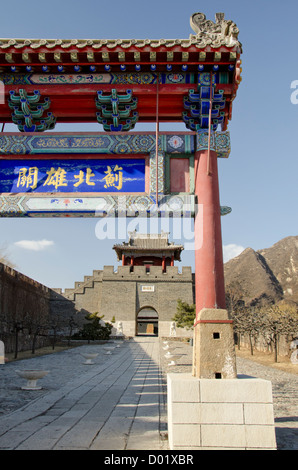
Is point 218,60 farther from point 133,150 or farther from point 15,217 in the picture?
point 15,217

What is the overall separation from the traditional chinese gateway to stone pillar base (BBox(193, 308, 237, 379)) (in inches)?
43.8

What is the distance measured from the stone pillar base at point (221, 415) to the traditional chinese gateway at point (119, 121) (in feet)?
5.44

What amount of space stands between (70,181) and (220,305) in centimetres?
241

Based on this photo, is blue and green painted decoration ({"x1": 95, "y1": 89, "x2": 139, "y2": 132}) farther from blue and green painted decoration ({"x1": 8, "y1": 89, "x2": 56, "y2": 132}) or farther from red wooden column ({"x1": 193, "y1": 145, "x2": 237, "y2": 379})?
red wooden column ({"x1": 193, "y1": 145, "x2": 237, "y2": 379})

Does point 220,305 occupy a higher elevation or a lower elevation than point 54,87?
lower

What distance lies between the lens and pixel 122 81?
4.73 meters

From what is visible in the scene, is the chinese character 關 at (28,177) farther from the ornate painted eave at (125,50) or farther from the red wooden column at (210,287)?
the red wooden column at (210,287)

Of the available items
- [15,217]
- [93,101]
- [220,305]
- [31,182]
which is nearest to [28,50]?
[93,101]

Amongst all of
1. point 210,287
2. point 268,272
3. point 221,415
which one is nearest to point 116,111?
point 210,287

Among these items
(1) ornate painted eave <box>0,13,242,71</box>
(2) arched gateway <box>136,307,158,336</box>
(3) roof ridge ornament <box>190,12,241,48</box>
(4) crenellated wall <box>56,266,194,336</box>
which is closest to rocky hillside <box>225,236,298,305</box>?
(2) arched gateway <box>136,307,158,336</box>

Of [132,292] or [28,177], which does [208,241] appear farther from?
[132,292]

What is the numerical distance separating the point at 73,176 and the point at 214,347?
2.81 metres

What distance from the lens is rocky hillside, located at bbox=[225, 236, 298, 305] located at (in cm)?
4459

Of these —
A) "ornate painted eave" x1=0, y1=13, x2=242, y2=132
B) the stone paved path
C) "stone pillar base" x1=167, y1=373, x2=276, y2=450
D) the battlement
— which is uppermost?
"ornate painted eave" x1=0, y1=13, x2=242, y2=132
